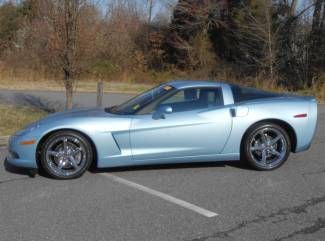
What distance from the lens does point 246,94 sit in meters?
6.98

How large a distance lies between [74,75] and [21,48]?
68.3ft

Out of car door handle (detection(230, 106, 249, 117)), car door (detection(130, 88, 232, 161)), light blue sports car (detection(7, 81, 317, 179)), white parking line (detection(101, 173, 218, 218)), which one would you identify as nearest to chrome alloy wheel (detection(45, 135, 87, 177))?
light blue sports car (detection(7, 81, 317, 179))

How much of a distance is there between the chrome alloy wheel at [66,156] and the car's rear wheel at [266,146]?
2173mm

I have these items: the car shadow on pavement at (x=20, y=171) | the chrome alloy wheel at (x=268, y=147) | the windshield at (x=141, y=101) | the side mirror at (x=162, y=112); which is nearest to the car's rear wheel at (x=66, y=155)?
the car shadow on pavement at (x=20, y=171)

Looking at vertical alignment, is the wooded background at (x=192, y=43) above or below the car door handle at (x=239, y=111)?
above

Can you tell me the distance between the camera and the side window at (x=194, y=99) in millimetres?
6652

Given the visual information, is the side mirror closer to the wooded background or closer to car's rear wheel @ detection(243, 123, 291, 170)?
car's rear wheel @ detection(243, 123, 291, 170)

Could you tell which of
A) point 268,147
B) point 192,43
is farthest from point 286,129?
point 192,43

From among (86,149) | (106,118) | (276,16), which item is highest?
(276,16)

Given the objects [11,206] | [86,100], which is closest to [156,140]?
[11,206]

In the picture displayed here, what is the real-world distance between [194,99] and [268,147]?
1.20 meters

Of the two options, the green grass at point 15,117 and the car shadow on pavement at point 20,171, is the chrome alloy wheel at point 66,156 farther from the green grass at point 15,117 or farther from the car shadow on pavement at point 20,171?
the green grass at point 15,117

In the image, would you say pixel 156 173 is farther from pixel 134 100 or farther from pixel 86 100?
pixel 86 100

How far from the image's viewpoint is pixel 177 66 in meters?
33.0
